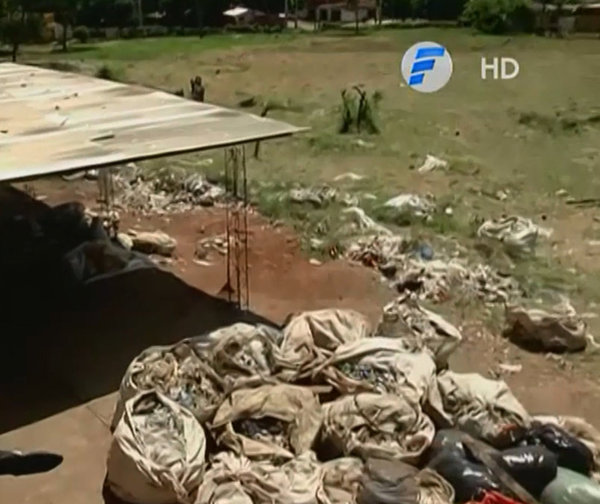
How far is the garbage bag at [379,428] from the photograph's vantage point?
4.29 metres

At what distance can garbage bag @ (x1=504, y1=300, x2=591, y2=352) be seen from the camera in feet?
20.1

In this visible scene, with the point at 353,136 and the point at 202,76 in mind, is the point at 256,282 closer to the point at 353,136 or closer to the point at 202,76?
the point at 353,136

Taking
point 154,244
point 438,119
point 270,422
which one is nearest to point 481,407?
point 270,422

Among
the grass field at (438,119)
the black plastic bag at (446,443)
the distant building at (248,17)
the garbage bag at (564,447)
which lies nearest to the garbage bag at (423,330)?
the black plastic bag at (446,443)

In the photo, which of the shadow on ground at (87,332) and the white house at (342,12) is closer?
the shadow on ground at (87,332)

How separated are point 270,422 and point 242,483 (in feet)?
1.64

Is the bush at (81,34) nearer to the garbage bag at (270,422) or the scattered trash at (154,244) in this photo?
the scattered trash at (154,244)

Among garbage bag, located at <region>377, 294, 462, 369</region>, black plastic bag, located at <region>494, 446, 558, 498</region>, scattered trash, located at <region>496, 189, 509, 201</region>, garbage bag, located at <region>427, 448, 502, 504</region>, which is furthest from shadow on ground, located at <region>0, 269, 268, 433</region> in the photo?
scattered trash, located at <region>496, 189, 509, 201</region>

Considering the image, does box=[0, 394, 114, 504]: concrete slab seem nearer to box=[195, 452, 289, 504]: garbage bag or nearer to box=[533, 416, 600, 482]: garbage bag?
box=[195, 452, 289, 504]: garbage bag

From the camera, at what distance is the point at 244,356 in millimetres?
5004

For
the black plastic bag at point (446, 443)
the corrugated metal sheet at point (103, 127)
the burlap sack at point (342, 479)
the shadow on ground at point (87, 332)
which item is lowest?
the shadow on ground at point (87, 332)

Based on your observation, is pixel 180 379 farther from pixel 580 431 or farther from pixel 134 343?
pixel 580 431

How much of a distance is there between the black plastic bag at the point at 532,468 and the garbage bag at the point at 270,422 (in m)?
0.97

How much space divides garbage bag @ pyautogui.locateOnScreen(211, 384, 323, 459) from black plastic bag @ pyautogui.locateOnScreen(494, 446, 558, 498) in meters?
0.97
